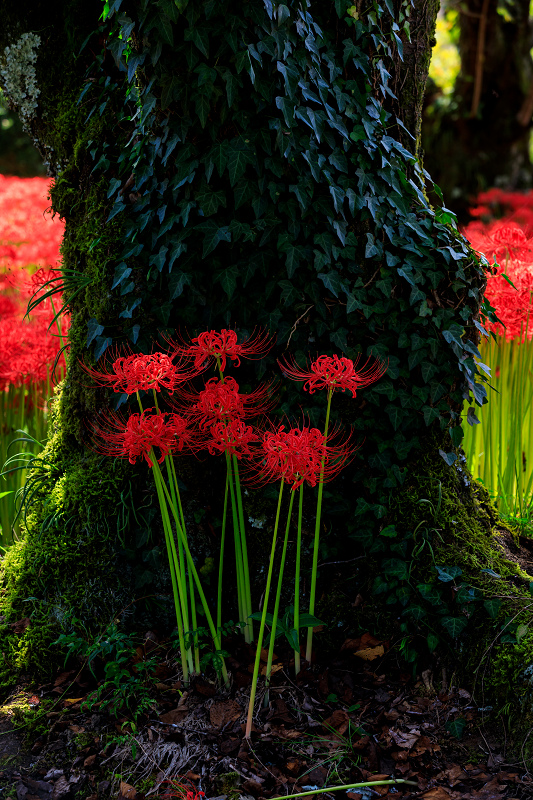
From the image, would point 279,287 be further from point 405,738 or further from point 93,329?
point 405,738

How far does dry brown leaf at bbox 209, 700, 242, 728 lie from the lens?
2182 mm

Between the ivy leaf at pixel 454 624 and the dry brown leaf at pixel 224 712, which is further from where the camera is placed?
the ivy leaf at pixel 454 624

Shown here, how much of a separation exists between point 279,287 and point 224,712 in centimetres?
152

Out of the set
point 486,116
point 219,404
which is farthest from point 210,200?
point 486,116

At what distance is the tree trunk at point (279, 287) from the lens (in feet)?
7.54

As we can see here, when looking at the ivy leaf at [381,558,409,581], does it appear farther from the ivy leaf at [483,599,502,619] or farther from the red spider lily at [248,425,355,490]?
the red spider lily at [248,425,355,490]

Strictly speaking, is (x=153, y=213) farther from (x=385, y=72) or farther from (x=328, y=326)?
(x=385, y=72)

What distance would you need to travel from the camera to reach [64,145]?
2.88 m

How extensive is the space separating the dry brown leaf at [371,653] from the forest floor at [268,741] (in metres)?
0.06

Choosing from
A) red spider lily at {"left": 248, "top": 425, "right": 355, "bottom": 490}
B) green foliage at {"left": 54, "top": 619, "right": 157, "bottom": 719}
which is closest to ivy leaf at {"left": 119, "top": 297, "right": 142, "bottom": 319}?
red spider lily at {"left": 248, "top": 425, "right": 355, "bottom": 490}

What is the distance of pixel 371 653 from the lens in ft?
8.05

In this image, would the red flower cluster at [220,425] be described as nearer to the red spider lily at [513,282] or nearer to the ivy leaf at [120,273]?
the ivy leaf at [120,273]

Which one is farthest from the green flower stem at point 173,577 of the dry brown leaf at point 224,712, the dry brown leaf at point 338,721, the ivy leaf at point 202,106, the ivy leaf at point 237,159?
the ivy leaf at point 202,106

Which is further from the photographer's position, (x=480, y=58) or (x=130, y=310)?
(x=480, y=58)
